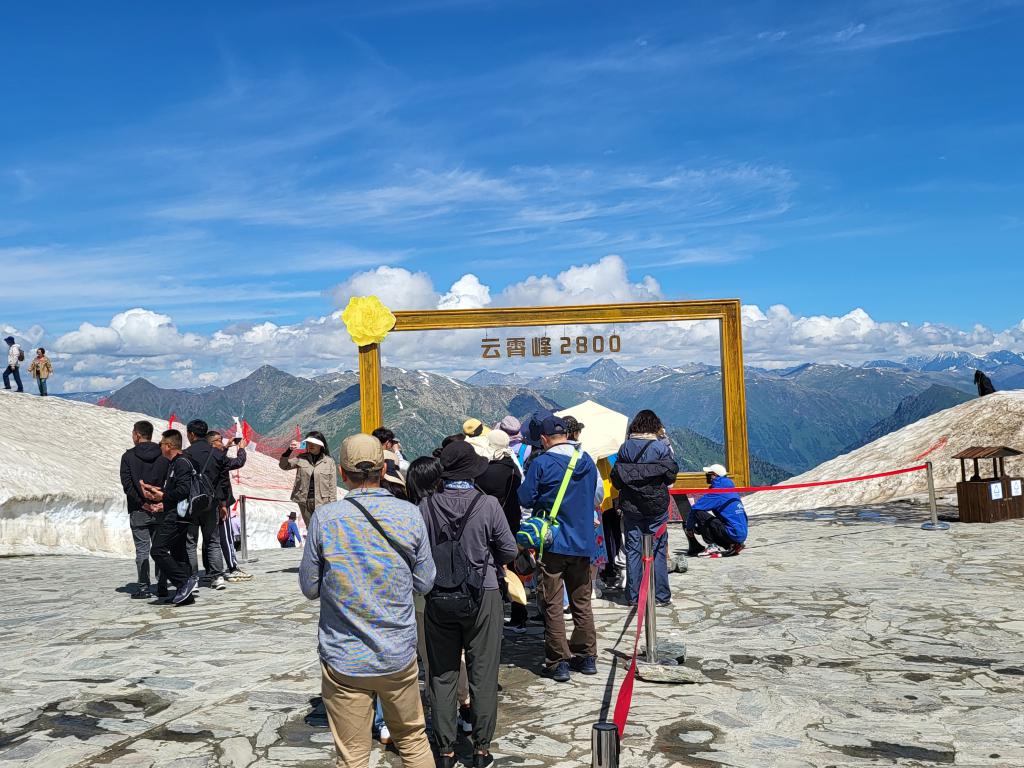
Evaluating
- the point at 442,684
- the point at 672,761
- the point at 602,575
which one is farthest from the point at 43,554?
the point at 672,761

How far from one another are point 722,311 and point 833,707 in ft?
40.8

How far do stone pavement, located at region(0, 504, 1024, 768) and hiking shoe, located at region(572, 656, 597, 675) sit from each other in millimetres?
87

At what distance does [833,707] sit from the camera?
559cm

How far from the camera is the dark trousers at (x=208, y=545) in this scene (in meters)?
9.80

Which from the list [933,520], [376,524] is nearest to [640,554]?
[376,524]

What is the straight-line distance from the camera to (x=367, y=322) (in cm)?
1681

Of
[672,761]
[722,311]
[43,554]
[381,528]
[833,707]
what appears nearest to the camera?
[381,528]

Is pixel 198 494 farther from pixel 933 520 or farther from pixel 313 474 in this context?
pixel 933 520

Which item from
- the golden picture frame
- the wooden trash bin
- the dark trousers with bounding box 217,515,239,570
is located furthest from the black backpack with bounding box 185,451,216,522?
the wooden trash bin

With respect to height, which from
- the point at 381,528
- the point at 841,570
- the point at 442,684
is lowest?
the point at 841,570

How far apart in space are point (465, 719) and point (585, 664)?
1463mm

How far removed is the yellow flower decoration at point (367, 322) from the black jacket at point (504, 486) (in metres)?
10.5

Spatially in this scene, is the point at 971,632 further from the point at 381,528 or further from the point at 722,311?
the point at 722,311

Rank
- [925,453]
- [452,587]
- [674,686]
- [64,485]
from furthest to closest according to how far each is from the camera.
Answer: [925,453], [64,485], [674,686], [452,587]
